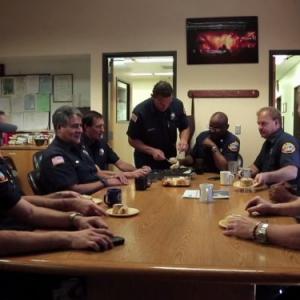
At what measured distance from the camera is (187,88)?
485 cm

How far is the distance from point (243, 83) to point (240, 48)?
1.35 ft

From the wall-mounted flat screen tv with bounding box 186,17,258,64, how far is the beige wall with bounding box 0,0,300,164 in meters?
0.07

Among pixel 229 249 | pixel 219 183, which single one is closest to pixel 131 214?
pixel 229 249

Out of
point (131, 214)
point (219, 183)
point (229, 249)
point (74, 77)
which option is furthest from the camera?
point (74, 77)

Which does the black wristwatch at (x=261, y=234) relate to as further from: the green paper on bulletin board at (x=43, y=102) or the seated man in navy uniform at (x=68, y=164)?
the green paper on bulletin board at (x=43, y=102)

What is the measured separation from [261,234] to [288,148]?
162 centimetres

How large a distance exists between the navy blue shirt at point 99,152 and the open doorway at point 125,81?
150 cm

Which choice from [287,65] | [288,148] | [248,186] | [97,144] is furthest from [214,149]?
[287,65]

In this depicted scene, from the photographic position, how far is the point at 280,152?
291 centimetres

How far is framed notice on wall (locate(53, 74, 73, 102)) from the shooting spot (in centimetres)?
575

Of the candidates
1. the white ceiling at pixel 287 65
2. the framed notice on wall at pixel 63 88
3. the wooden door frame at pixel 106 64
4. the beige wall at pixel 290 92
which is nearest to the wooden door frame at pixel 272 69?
the wooden door frame at pixel 106 64

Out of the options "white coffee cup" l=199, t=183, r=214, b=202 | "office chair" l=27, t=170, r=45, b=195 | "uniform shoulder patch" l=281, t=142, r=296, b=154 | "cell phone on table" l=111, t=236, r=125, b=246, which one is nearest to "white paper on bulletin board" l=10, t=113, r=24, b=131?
"office chair" l=27, t=170, r=45, b=195

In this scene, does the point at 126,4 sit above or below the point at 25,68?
above

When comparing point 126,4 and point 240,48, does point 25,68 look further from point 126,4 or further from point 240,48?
point 240,48
